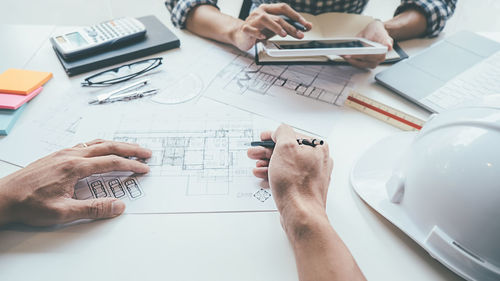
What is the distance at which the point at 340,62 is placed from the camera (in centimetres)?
94

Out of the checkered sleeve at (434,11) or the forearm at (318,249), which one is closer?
the forearm at (318,249)

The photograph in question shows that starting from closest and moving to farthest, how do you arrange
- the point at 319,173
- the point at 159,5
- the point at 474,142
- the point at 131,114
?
1. the point at 474,142
2. the point at 319,173
3. the point at 131,114
4. the point at 159,5

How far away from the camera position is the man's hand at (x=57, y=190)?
1.66 feet

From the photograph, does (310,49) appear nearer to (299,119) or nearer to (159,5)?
(299,119)

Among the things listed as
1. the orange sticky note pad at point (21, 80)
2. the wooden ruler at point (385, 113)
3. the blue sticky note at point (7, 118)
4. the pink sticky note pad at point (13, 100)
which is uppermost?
the wooden ruler at point (385, 113)

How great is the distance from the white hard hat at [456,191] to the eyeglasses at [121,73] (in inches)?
27.5

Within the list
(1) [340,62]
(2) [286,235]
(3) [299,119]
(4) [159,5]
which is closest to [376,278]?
(2) [286,235]

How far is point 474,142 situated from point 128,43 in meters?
0.92

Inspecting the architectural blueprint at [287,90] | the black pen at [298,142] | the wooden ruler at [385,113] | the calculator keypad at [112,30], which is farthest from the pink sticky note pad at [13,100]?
the wooden ruler at [385,113]

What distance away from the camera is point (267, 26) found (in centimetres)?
87

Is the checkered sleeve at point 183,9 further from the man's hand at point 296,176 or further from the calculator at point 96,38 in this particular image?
the man's hand at point 296,176

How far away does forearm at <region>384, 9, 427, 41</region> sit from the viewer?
1.06 meters

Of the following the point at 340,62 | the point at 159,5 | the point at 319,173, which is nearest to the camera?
the point at 319,173

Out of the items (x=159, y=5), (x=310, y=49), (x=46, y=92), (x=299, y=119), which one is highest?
(x=310, y=49)
